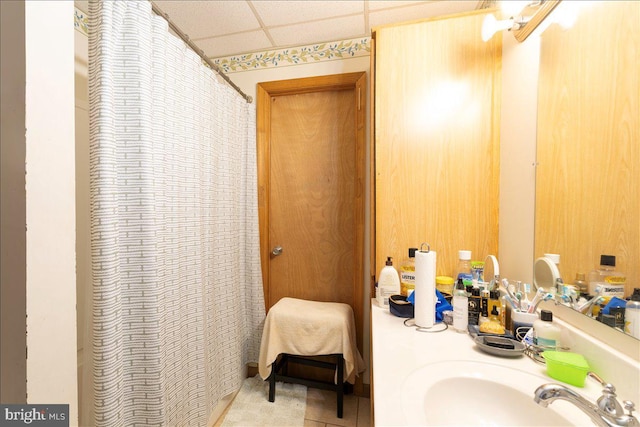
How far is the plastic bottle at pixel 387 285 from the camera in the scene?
113 cm

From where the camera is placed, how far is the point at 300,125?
1866 mm

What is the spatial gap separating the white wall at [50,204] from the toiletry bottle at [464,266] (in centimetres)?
122

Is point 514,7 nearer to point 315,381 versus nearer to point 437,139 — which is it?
point 437,139

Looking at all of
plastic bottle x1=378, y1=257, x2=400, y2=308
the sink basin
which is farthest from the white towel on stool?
the sink basin

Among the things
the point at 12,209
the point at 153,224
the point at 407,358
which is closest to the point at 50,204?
the point at 12,209

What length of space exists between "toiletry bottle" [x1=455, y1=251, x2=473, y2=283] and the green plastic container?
41 cm

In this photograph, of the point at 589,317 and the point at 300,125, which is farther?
the point at 300,125

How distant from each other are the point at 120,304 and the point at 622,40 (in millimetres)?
1554

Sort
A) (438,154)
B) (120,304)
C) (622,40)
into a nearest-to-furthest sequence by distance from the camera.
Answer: (622,40) → (120,304) → (438,154)

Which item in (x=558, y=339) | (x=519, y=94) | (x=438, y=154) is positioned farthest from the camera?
(x=438, y=154)

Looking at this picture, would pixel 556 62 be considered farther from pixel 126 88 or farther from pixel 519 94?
pixel 126 88

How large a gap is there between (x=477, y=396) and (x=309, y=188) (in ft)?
4.76

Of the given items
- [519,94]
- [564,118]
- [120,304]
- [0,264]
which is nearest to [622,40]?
[564,118]

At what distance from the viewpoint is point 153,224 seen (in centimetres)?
91
